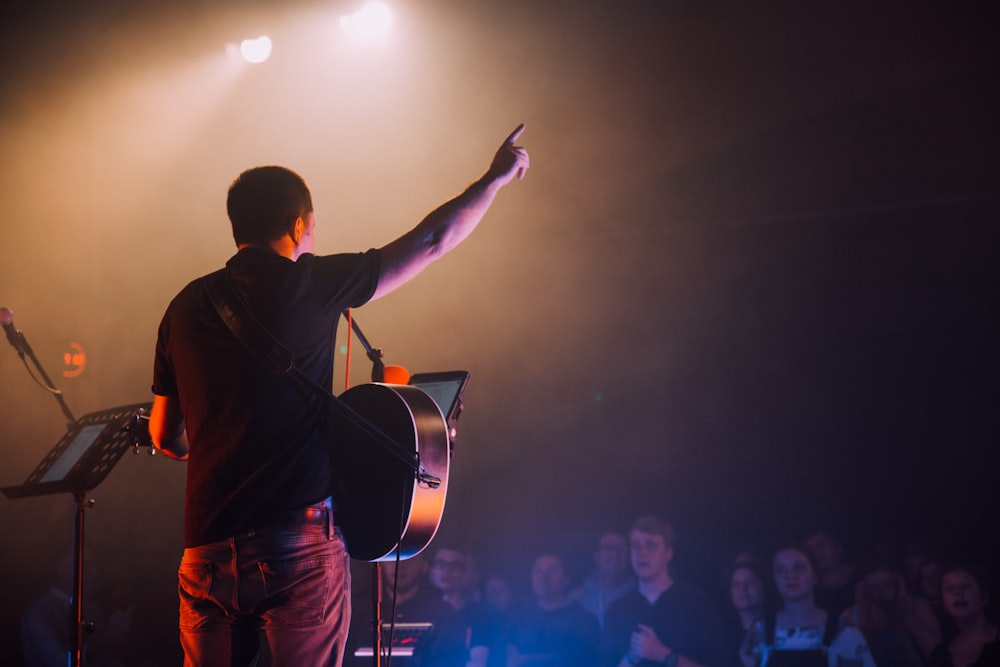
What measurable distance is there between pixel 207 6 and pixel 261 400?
5416 millimetres

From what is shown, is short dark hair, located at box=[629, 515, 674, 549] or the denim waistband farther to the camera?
short dark hair, located at box=[629, 515, 674, 549]

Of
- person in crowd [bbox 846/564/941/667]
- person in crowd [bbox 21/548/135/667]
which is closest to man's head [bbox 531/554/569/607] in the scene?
person in crowd [bbox 846/564/941/667]

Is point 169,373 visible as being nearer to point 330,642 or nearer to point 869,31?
point 330,642

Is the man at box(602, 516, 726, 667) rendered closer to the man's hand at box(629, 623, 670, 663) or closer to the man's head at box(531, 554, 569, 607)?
the man's hand at box(629, 623, 670, 663)

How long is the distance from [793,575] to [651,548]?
95 cm

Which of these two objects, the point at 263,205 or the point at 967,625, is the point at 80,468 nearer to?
the point at 263,205

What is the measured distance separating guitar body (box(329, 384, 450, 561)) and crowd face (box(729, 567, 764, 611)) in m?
3.94

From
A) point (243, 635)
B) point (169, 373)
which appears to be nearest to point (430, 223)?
point (169, 373)

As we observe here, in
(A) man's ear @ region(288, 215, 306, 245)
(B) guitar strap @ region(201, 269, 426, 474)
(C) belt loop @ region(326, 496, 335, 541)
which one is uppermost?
(A) man's ear @ region(288, 215, 306, 245)

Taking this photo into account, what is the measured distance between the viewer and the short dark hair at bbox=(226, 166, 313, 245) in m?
2.02

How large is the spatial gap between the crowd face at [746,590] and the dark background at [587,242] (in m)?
0.70

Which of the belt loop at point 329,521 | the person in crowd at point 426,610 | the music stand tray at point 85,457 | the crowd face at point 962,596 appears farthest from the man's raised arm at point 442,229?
the crowd face at point 962,596

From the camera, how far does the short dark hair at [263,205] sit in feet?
6.64

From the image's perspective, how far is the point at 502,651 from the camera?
538cm
